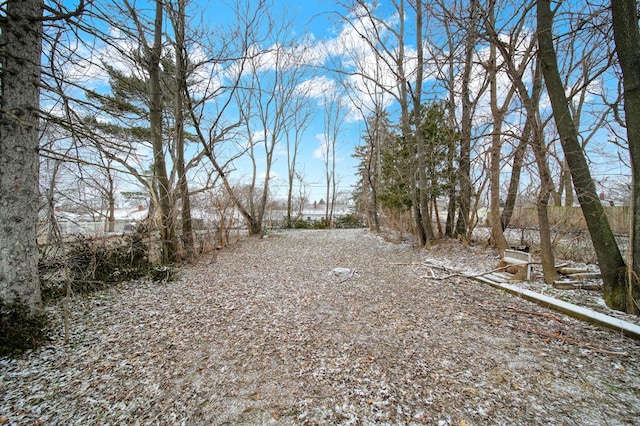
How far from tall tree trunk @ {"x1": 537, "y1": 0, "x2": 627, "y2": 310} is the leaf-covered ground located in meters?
0.62

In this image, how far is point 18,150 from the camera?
6.90 feet

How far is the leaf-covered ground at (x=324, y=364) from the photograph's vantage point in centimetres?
141

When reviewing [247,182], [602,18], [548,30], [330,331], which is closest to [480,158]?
[548,30]

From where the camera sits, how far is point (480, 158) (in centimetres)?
365

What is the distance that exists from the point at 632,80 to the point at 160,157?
20.1 feet

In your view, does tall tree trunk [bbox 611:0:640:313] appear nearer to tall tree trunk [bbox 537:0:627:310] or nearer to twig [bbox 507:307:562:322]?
tall tree trunk [bbox 537:0:627:310]

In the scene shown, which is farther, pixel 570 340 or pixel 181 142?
pixel 181 142

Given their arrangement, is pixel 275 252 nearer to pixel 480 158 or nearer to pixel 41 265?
pixel 41 265

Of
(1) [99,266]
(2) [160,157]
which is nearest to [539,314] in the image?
(1) [99,266]

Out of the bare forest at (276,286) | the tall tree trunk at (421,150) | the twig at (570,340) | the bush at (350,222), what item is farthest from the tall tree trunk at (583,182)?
the bush at (350,222)

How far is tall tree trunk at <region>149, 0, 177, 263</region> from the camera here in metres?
4.44

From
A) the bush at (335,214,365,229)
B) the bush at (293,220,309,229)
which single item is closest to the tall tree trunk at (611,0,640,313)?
the bush at (293,220,309,229)

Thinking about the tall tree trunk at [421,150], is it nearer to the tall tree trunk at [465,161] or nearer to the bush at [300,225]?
the tall tree trunk at [465,161]

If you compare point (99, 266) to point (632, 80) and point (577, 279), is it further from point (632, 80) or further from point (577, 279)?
point (577, 279)
